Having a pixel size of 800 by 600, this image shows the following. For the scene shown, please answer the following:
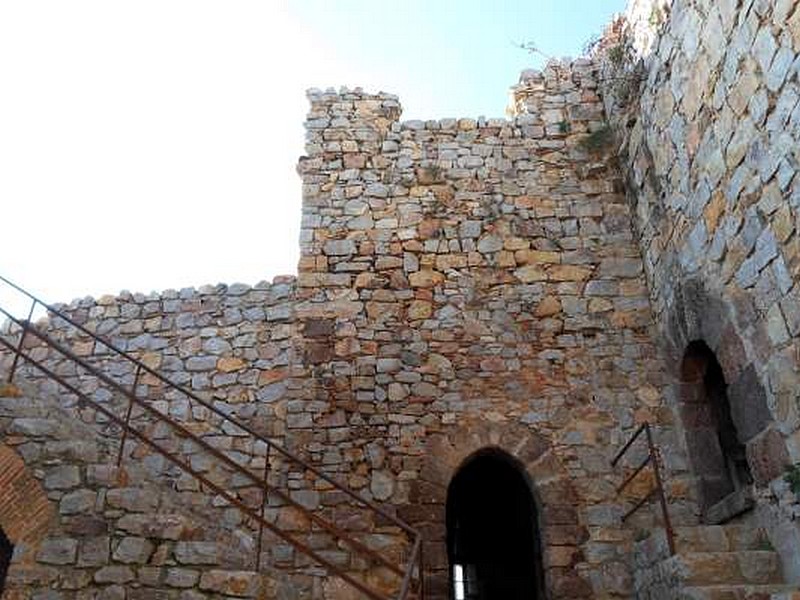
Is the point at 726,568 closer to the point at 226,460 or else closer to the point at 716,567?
the point at 716,567

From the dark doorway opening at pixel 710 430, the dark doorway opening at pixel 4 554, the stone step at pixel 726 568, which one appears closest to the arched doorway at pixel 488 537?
the dark doorway opening at pixel 710 430

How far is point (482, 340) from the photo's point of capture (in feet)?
23.4

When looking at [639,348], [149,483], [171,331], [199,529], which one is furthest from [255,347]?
[639,348]

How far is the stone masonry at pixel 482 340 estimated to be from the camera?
472 centimetres

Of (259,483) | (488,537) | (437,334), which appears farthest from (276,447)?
(488,537)

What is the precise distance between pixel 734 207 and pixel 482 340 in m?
2.71

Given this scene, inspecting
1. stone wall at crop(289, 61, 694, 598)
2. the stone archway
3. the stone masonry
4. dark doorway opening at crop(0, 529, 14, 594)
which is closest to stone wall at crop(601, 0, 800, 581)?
the stone masonry

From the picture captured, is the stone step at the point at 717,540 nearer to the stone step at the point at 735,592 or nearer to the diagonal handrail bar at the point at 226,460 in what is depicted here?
the stone step at the point at 735,592

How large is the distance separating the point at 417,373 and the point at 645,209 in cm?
294

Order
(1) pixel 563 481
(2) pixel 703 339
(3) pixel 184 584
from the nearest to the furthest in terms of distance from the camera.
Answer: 1. (3) pixel 184 584
2. (2) pixel 703 339
3. (1) pixel 563 481

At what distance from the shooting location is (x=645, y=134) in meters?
7.22

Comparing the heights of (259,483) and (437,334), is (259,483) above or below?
below

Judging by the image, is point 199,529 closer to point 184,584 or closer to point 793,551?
point 184,584

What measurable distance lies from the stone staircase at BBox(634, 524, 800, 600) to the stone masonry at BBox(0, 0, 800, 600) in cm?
5
